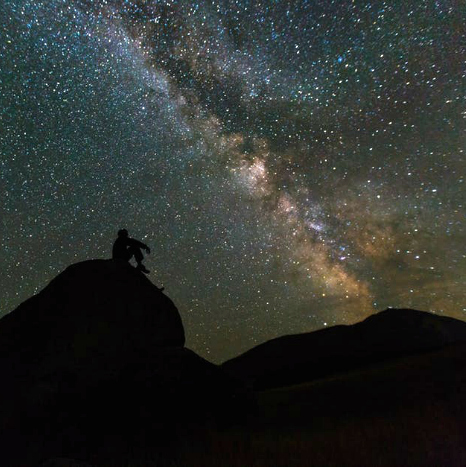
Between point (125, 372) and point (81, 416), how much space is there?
1392mm

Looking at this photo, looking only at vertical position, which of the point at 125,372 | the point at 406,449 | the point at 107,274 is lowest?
the point at 406,449

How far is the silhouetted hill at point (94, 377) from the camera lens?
8688 millimetres

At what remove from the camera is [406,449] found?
6238 millimetres

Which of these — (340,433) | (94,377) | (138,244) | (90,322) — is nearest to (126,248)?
(138,244)

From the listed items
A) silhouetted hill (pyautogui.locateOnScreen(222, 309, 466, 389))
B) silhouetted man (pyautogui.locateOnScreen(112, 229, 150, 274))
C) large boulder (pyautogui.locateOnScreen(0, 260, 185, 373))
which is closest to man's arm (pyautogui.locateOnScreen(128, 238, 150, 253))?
silhouetted man (pyautogui.locateOnScreen(112, 229, 150, 274))

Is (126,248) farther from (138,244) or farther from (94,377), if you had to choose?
(94,377)

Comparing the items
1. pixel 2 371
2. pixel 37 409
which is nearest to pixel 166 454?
pixel 37 409

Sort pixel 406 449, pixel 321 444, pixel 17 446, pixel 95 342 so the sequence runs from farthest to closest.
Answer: pixel 95 342 < pixel 17 446 < pixel 321 444 < pixel 406 449

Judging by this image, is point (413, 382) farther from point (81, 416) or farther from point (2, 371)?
point (2, 371)

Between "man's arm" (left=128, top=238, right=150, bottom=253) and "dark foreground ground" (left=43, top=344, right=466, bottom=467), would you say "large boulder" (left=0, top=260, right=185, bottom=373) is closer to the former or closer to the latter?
"man's arm" (left=128, top=238, right=150, bottom=253)

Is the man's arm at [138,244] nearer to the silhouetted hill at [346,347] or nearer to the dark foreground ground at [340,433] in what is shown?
the dark foreground ground at [340,433]

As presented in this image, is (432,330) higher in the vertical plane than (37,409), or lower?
higher

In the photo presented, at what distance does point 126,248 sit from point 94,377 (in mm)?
5403

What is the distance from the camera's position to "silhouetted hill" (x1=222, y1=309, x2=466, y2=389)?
2383 cm
